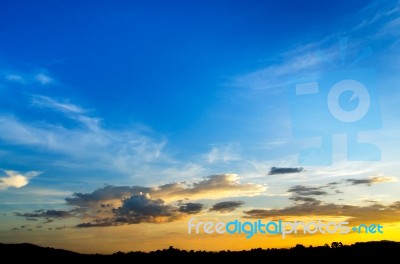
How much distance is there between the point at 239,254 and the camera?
340 ft

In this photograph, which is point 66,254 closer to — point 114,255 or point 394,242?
point 114,255

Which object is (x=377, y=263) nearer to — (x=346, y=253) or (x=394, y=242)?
(x=346, y=253)

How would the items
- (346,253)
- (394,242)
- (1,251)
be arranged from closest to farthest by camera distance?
(1,251) < (346,253) < (394,242)

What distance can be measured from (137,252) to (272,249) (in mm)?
36930

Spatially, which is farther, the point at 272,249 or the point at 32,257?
the point at 272,249

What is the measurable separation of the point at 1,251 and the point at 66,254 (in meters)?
14.7

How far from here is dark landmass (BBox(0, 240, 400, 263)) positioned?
308 feet

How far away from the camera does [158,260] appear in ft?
307

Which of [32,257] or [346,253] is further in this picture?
[346,253]

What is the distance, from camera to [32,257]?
9150 centimetres

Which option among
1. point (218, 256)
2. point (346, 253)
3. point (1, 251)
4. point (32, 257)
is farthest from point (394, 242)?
point (1, 251)

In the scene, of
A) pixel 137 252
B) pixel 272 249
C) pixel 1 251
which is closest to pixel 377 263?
pixel 272 249

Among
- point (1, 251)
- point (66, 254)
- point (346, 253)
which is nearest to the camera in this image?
point (1, 251)

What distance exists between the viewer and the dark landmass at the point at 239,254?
308 feet
